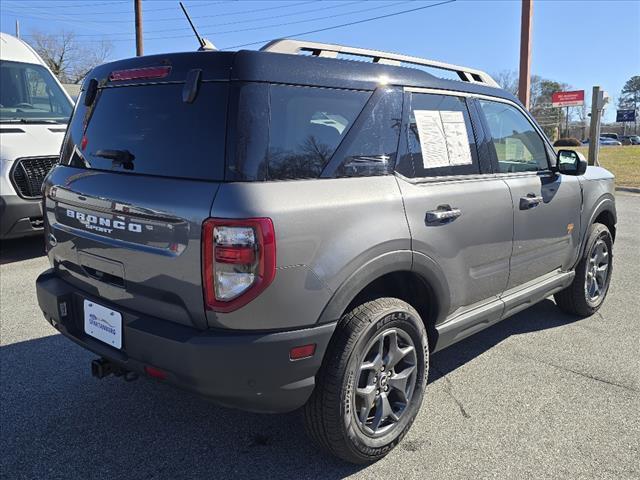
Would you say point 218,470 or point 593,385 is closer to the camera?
point 218,470

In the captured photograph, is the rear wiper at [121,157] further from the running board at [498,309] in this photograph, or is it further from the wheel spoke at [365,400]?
the running board at [498,309]

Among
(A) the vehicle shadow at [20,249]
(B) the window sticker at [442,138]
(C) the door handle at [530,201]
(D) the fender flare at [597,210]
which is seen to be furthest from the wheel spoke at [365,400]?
(A) the vehicle shadow at [20,249]

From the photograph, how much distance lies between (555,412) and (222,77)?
2599 mm

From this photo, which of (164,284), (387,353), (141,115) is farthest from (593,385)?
(141,115)

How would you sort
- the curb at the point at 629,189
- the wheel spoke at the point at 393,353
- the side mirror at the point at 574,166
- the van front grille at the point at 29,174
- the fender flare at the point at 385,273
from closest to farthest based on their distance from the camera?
the fender flare at the point at 385,273 < the wheel spoke at the point at 393,353 < the side mirror at the point at 574,166 < the van front grille at the point at 29,174 < the curb at the point at 629,189

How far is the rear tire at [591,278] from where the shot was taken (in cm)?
450

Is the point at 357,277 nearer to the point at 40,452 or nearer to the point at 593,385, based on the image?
the point at 40,452

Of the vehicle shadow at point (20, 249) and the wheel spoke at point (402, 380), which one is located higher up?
the wheel spoke at point (402, 380)

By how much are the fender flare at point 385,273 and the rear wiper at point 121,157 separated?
1.14 meters

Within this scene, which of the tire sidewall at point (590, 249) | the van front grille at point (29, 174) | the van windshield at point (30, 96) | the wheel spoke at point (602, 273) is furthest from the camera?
the van windshield at point (30, 96)

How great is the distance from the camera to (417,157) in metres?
2.88

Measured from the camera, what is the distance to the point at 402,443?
2.87 metres

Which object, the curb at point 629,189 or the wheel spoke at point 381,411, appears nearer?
the wheel spoke at point 381,411

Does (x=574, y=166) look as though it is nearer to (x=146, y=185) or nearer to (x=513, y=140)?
(x=513, y=140)
